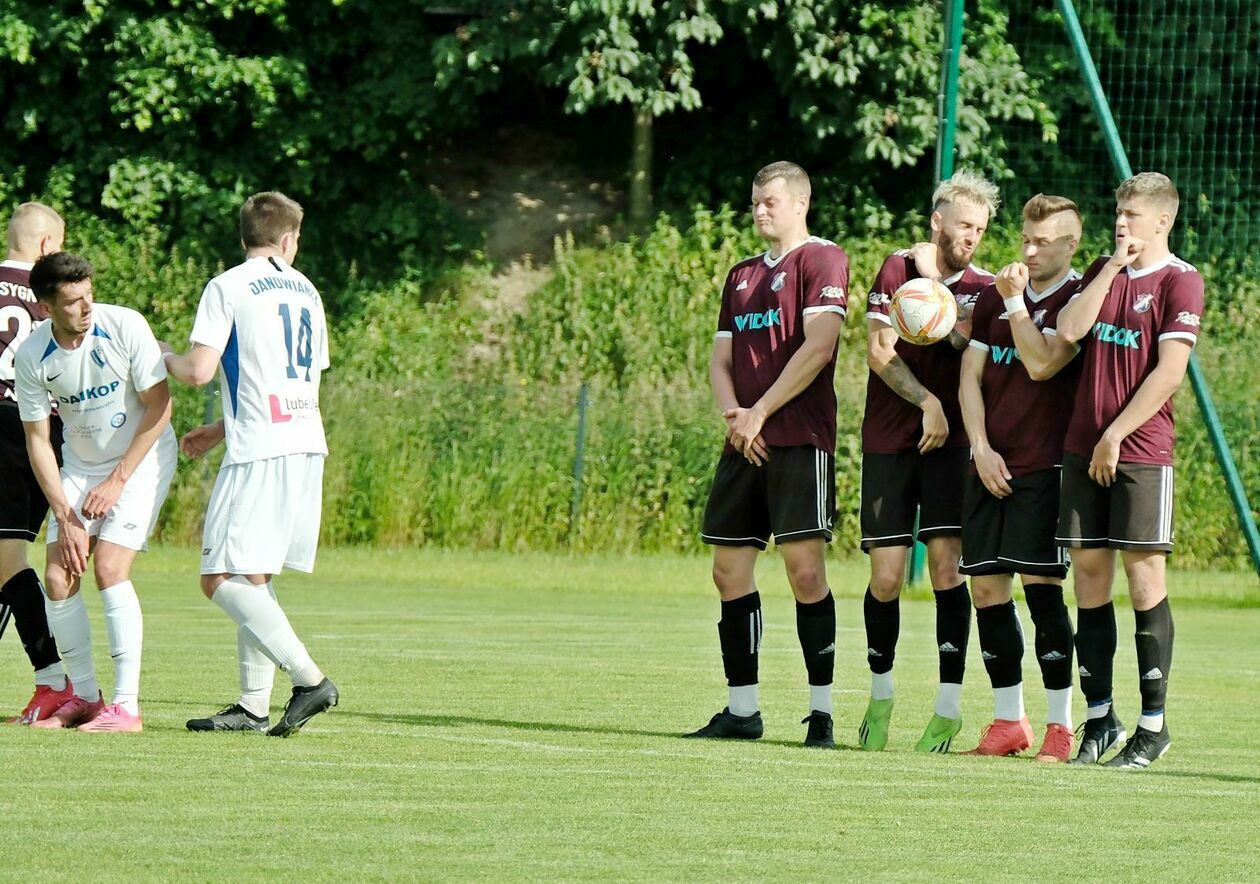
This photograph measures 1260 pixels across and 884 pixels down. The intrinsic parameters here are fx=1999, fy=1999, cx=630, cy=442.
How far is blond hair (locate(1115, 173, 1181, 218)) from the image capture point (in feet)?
25.4

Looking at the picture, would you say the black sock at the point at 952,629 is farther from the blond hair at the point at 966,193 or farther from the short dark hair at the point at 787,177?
the short dark hair at the point at 787,177

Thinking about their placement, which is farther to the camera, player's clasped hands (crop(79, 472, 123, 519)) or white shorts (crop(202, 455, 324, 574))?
player's clasped hands (crop(79, 472, 123, 519))

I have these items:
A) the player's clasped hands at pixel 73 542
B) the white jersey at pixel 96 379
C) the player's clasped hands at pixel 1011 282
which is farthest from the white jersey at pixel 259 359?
the player's clasped hands at pixel 1011 282

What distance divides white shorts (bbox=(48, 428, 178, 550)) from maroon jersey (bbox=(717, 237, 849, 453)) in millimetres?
2386

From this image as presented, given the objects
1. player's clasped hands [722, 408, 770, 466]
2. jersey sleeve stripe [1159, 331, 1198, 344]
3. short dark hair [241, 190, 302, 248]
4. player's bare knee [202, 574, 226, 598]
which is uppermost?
short dark hair [241, 190, 302, 248]

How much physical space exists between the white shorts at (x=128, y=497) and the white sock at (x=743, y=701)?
2.47 m

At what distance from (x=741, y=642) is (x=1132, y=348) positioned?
200 cm

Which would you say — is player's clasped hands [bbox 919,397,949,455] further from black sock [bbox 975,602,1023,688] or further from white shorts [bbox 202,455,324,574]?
white shorts [bbox 202,455,324,574]

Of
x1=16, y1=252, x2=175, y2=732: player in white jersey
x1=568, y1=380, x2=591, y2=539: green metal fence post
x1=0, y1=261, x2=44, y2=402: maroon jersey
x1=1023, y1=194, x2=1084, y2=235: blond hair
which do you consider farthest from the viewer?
x1=568, y1=380, x2=591, y2=539: green metal fence post

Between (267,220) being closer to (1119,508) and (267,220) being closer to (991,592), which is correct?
(991,592)

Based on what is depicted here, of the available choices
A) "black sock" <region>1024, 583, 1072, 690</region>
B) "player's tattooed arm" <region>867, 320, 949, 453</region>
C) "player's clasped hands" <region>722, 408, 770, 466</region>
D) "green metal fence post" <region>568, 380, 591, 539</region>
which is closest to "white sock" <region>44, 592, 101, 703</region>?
"player's clasped hands" <region>722, 408, 770, 466</region>

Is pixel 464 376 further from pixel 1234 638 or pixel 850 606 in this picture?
pixel 1234 638

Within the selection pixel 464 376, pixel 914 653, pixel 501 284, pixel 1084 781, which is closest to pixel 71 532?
pixel 1084 781

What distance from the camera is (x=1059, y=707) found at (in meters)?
8.02
